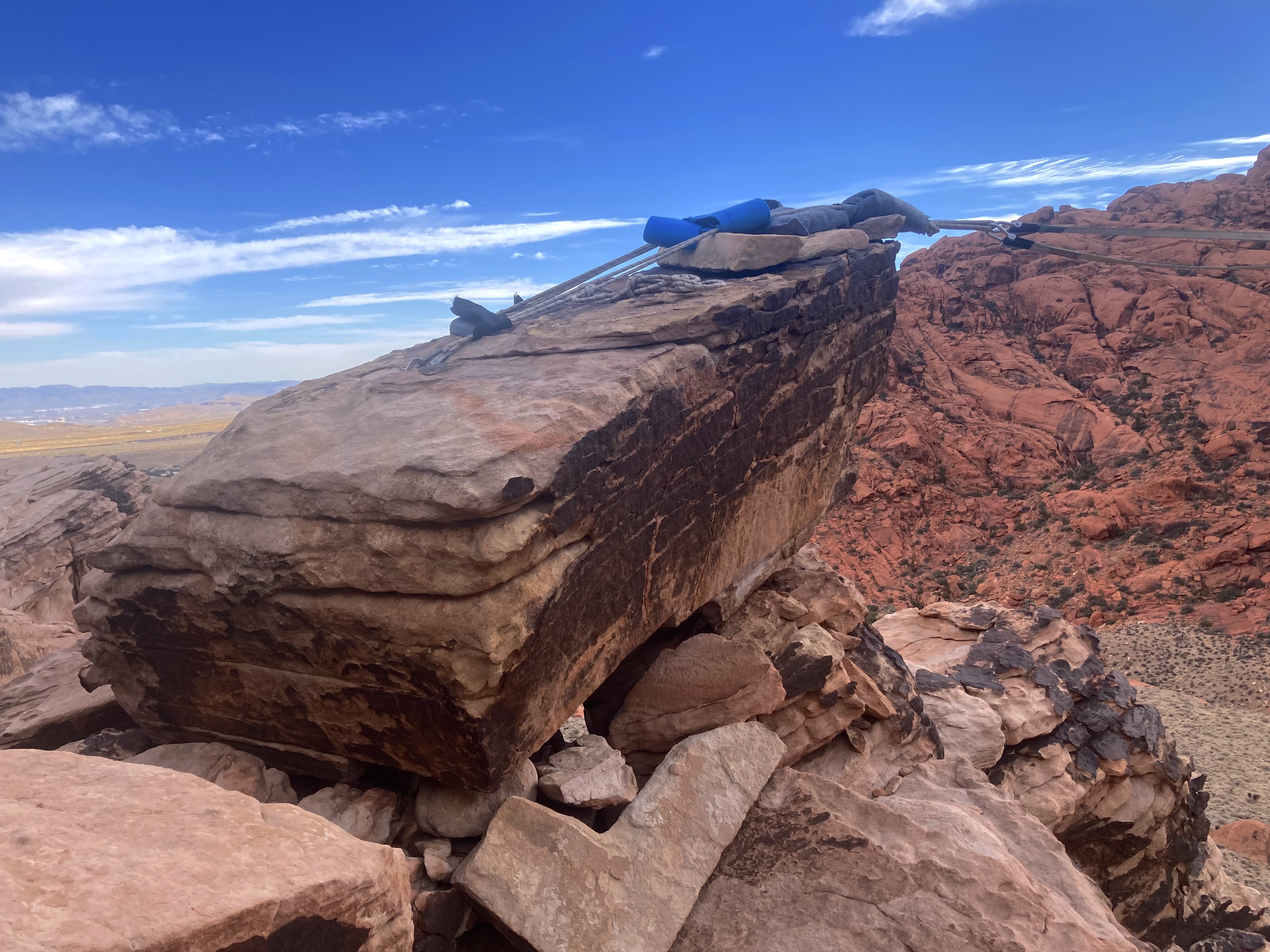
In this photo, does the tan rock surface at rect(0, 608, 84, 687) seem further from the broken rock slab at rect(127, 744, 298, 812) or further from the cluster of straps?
the cluster of straps

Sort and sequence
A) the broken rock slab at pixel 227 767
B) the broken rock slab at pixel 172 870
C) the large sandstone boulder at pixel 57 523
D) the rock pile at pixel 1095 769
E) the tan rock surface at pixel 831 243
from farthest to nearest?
the large sandstone boulder at pixel 57 523 → the rock pile at pixel 1095 769 → the tan rock surface at pixel 831 243 → the broken rock slab at pixel 227 767 → the broken rock slab at pixel 172 870

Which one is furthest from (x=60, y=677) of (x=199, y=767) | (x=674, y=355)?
(x=674, y=355)

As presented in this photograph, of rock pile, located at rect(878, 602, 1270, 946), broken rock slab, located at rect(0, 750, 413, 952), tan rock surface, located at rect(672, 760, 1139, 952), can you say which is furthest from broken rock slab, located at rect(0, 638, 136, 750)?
rock pile, located at rect(878, 602, 1270, 946)

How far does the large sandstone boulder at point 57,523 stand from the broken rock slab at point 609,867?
9544 mm

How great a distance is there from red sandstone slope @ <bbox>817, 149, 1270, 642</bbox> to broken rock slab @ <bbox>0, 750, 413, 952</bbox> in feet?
88.9

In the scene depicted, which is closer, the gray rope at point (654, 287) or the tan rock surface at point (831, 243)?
the gray rope at point (654, 287)

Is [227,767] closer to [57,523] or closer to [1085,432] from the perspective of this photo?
[57,523]

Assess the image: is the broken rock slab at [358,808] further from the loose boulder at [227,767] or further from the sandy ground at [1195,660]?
the sandy ground at [1195,660]

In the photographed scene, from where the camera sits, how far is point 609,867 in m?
4.15

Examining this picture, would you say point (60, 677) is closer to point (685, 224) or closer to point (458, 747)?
point (458, 747)

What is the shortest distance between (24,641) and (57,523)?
17.5 ft

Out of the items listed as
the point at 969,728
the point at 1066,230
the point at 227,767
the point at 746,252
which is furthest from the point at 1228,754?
the point at 227,767

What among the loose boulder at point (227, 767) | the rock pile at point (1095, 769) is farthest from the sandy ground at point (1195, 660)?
the loose boulder at point (227, 767)

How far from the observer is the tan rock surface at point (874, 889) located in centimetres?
425
